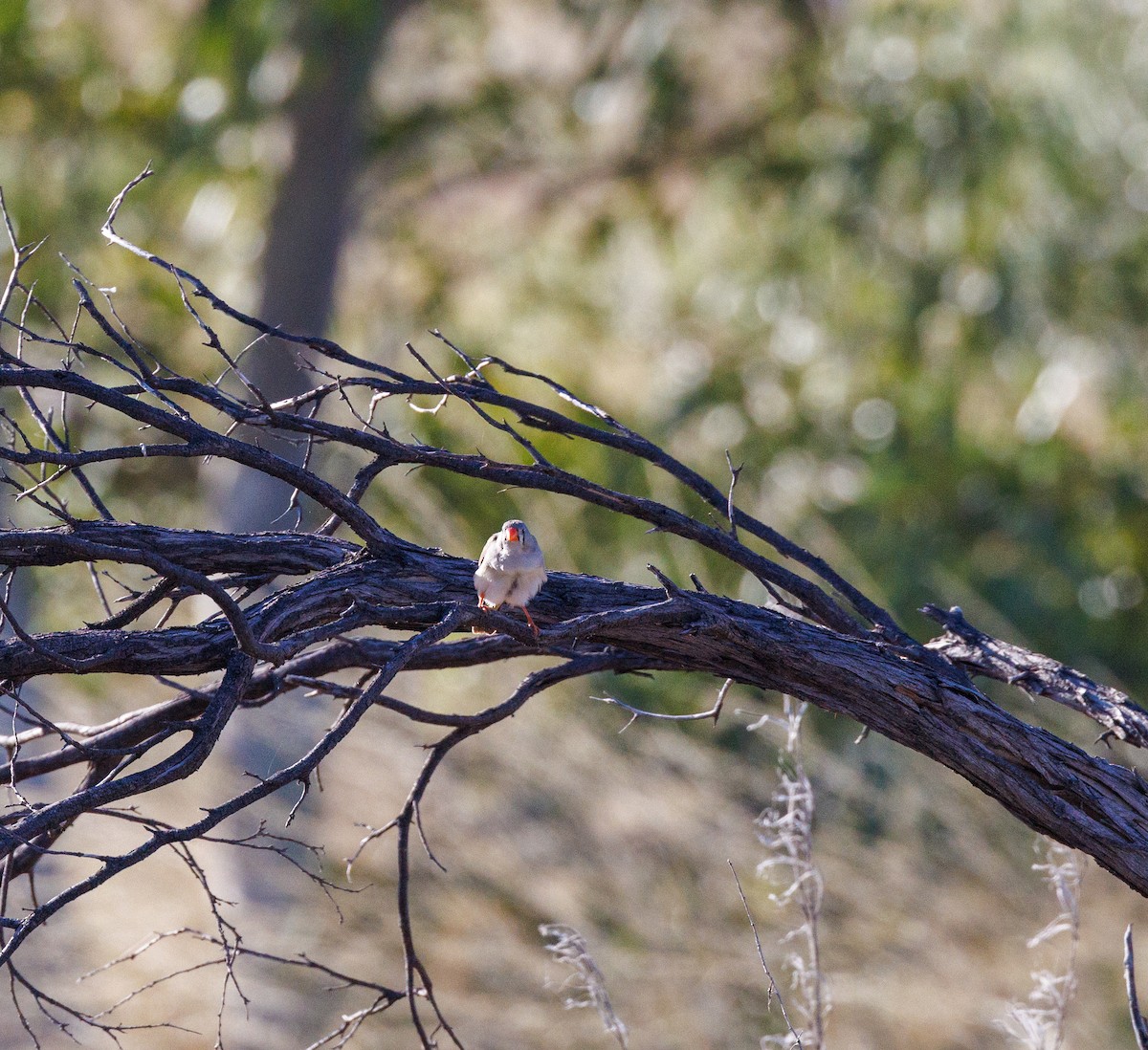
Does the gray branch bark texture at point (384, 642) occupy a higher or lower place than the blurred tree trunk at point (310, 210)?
lower

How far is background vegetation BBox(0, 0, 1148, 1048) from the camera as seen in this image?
762 centimetres

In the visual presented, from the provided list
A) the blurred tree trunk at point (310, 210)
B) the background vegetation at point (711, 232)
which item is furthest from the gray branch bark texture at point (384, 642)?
the blurred tree trunk at point (310, 210)

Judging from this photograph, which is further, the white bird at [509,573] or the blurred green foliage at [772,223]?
the blurred green foliage at [772,223]

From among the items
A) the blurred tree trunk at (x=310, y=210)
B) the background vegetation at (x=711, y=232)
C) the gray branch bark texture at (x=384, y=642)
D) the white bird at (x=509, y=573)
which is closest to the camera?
the gray branch bark texture at (x=384, y=642)

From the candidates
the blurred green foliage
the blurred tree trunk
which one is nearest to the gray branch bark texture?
the blurred tree trunk

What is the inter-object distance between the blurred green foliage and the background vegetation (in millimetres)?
28

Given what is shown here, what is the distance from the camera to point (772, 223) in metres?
10.1

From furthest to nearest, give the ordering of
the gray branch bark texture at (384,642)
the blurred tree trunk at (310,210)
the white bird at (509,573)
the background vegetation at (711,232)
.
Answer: the background vegetation at (711,232)
the blurred tree trunk at (310,210)
the white bird at (509,573)
the gray branch bark texture at (384,642)

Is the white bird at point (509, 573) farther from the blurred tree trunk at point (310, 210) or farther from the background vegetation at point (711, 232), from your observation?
the blurred tree trunk at point (310, 210)

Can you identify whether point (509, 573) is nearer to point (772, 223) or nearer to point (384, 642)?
point (384, 642)

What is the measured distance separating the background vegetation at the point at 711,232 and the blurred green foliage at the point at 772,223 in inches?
1.1

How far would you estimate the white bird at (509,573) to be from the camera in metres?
1.86

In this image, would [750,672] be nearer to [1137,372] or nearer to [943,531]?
[943,531]

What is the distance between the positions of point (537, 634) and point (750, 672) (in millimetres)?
401
